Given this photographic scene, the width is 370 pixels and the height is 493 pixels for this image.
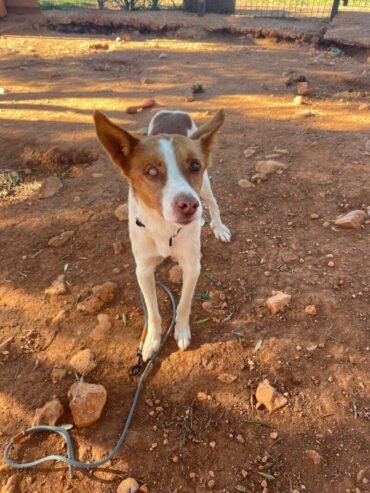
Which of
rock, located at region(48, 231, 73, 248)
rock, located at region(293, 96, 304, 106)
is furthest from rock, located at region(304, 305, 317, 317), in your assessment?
rock, located at region(293, 96, 304, 106)

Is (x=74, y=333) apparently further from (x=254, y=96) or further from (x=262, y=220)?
(x=254, y=96)

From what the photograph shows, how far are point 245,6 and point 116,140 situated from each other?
1448 cm

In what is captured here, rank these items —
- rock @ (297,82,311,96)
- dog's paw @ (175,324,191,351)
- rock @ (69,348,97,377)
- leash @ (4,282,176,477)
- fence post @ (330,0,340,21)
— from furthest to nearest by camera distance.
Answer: fence post @ (330,0,340,21)
rock @ (297,82,311,96)
dog's paw @ (175,324,191,351)
rock @ (69,348,97,377)
leash @ (4,282,176,477)

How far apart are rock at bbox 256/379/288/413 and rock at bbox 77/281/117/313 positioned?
161 centimetres

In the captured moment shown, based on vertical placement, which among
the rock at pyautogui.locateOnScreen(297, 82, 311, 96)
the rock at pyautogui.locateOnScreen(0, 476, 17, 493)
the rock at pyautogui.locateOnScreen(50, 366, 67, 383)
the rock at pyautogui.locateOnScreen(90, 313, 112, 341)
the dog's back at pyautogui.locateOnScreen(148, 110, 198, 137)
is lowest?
the rock at pyautogui.locateOnScreen(0, 476, 17, 493)

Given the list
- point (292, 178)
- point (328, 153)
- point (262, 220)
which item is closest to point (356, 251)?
point (262, 220)

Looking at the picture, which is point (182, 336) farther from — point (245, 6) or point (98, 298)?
point (245, 6)

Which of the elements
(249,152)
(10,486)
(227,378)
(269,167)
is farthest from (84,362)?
(249,152)

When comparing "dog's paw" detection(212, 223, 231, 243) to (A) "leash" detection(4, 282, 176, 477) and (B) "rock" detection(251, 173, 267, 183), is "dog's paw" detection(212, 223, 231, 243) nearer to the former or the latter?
(B) "rock" detection(251, 173, 267, 183)

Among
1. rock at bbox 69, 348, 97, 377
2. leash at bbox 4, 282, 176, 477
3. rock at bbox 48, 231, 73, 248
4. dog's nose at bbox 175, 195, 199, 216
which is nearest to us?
dog's nose at bbox 175, 195, 199, 216

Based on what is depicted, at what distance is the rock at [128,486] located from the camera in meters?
2.49

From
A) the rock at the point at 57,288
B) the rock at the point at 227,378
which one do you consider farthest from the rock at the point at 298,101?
the rock at the point at 227,378

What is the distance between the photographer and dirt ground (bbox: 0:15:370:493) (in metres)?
2.63

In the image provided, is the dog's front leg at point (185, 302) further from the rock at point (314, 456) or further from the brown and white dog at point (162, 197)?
the rock at point (314, 456)
